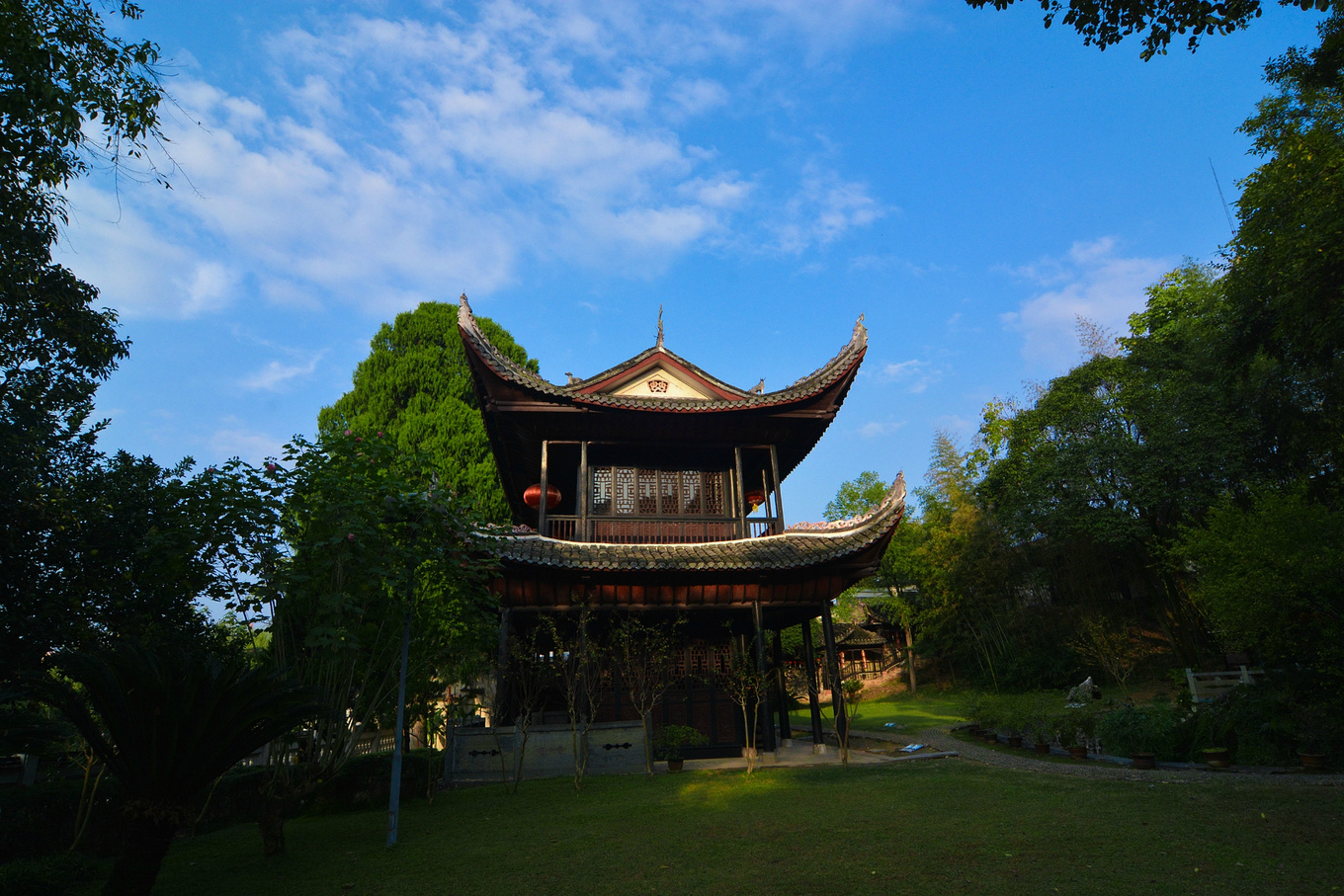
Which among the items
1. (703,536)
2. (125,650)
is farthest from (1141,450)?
(125,650)

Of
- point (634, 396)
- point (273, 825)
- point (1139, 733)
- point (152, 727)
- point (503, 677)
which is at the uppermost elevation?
point (634, 396)

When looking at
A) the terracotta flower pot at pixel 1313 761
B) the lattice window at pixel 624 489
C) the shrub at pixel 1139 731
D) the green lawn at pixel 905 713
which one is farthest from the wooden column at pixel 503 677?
the terracotta flower pot at pixel 1313 761

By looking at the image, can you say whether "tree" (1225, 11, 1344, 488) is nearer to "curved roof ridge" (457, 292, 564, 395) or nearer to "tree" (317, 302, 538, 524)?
"curved roof ridge" (457, 292, 564, 395)

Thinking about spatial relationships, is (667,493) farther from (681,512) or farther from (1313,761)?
Answer: (1313,761)

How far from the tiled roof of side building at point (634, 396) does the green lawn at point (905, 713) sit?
1099 cm

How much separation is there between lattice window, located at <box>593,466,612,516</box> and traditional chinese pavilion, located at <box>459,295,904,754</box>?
1.3 inches

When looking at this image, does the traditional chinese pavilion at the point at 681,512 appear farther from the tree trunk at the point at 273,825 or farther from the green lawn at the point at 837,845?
the tree trunk at the point at 273,825

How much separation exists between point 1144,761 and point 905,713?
16.3 metres

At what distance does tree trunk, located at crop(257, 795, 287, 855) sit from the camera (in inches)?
271

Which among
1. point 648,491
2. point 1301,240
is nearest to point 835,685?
point 648,491

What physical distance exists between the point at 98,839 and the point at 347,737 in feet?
11.9

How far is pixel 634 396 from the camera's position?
1527 cm

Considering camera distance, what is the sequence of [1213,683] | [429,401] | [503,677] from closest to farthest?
[503,677]
[1213,683]
[429,401]

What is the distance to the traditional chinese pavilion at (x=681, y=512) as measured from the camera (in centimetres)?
1332
